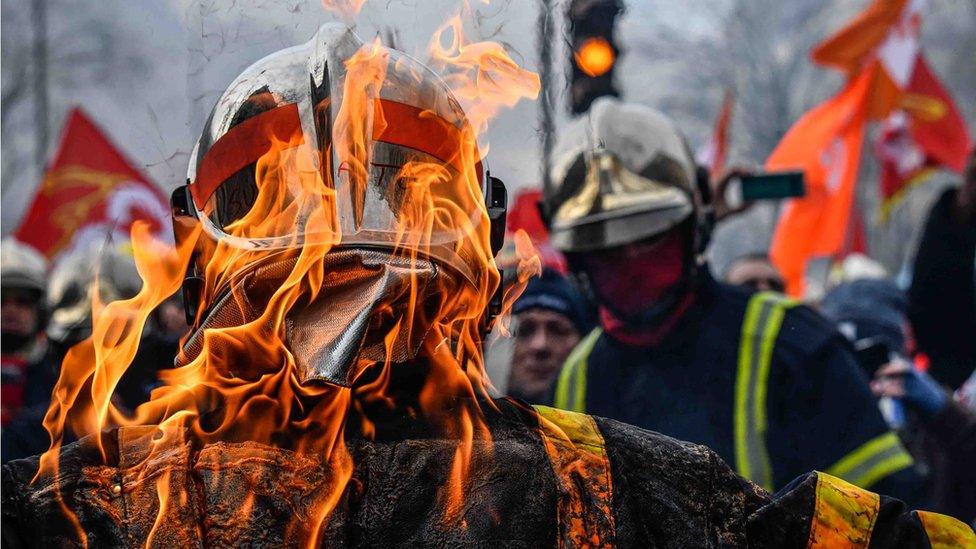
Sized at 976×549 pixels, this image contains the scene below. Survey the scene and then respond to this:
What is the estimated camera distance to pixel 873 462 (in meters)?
4.39

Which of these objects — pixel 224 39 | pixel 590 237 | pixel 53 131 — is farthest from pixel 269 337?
pixel 53 131

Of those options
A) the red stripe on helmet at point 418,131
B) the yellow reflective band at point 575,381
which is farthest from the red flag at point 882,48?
the red stripe on helmet at point 418,131

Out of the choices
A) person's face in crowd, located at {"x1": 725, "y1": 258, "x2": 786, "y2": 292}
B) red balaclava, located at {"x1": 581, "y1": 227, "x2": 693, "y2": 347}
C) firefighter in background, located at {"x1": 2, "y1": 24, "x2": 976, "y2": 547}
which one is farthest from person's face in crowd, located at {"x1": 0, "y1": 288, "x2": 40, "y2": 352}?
firefighter in background, located at {"x1": 2, "y1": 24, "x2": 976, "y2": 547}

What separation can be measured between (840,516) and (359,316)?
833mm

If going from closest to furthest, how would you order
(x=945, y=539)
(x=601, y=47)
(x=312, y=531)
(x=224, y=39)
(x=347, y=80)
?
(x=312, y=531) → (x=945, y=539) → (x=347, y=80) → (x=224, y=39) → (x=601, y=47)

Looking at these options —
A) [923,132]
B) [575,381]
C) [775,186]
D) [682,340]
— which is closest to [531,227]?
[775,186]

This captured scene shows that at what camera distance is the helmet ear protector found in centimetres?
257

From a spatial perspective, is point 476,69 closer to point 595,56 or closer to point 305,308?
point 305,308

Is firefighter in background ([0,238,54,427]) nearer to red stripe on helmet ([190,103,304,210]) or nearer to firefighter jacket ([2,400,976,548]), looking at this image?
red stripe on helmet ([190,103,304,210])

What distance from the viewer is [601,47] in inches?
233

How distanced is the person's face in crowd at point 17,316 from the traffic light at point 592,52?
2954 millimetres

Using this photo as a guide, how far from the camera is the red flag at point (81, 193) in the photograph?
7898 mm

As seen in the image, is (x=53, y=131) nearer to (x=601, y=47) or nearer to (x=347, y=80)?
(x=601, y=47)

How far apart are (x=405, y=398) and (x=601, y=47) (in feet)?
12.5
